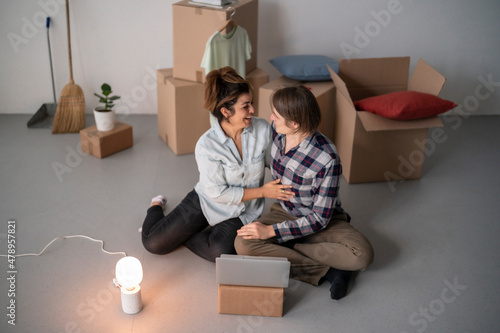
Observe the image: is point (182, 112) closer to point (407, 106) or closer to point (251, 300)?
point (407, 106)

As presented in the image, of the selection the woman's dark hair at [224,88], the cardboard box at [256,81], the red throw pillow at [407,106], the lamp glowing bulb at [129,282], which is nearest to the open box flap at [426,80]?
the red throw pillow at [407,106]

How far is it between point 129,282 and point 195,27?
1.71 metres

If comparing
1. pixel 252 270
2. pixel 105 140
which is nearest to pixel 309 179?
pixel 252 270

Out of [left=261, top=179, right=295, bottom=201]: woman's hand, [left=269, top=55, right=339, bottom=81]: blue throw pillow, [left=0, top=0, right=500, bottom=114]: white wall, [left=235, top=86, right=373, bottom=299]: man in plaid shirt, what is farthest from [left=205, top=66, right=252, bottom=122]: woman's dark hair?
[left=0, top=0, right=500, bottom=114]: white wall

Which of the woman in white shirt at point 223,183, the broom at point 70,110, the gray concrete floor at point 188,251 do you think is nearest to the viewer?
the gray concrete floor at point 188,251

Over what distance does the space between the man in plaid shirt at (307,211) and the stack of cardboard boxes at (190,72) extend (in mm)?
1111

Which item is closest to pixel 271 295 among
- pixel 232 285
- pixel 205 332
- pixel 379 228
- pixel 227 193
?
pixel 232 285

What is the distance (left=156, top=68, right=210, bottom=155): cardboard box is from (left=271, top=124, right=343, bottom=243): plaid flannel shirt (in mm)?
1131

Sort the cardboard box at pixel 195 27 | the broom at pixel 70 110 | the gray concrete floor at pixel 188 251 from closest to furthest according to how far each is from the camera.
Answer: the gray concrete floor at pixel 188 251
the cardboard box at pixel 195 27
the broom at pixel 70 110

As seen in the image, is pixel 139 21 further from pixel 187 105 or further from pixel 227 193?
pixel 227 193

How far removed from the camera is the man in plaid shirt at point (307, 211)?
6.77 feet

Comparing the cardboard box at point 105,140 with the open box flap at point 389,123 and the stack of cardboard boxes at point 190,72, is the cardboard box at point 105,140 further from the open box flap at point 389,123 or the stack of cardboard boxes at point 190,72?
the open box flap at point 389,123

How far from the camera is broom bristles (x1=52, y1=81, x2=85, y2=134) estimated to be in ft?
11.6

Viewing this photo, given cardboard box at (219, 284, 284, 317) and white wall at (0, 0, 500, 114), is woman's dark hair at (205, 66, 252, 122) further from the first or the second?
white wall at (0, 0, 500, 114)
